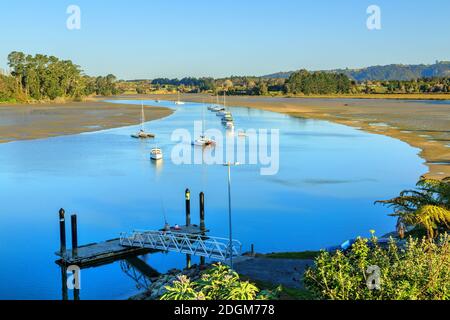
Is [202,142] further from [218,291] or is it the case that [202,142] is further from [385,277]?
[218,291]

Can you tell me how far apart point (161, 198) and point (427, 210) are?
2691 cm

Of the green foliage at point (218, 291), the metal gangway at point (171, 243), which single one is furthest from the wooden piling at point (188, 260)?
the green foliage at point (218, 291)

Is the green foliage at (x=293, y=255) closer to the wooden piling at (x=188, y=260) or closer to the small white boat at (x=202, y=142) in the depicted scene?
the wooden piling at (x=188, y=260)

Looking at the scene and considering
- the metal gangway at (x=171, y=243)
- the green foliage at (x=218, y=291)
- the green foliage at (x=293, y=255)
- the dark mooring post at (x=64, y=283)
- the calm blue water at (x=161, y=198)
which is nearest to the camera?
the green foliage at (x=218, y=291)

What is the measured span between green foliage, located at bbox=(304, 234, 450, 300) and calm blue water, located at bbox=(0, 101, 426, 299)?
16.1m

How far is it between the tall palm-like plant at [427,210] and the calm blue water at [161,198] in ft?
27.9

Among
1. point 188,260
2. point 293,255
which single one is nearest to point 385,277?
point 293,255

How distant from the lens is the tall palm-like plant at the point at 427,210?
851 inches

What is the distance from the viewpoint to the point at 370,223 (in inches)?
1443

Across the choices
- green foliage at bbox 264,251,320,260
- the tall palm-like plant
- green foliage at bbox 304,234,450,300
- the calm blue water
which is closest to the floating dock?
the calm blue water

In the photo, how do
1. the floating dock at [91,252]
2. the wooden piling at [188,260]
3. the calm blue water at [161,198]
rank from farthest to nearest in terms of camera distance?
1. the calm blue water at [161,198]
2. the wooden piling at [188,260]
3. the floating dock at [91,252]

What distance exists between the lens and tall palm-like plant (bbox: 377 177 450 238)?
2161cm

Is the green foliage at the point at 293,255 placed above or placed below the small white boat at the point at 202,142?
below
